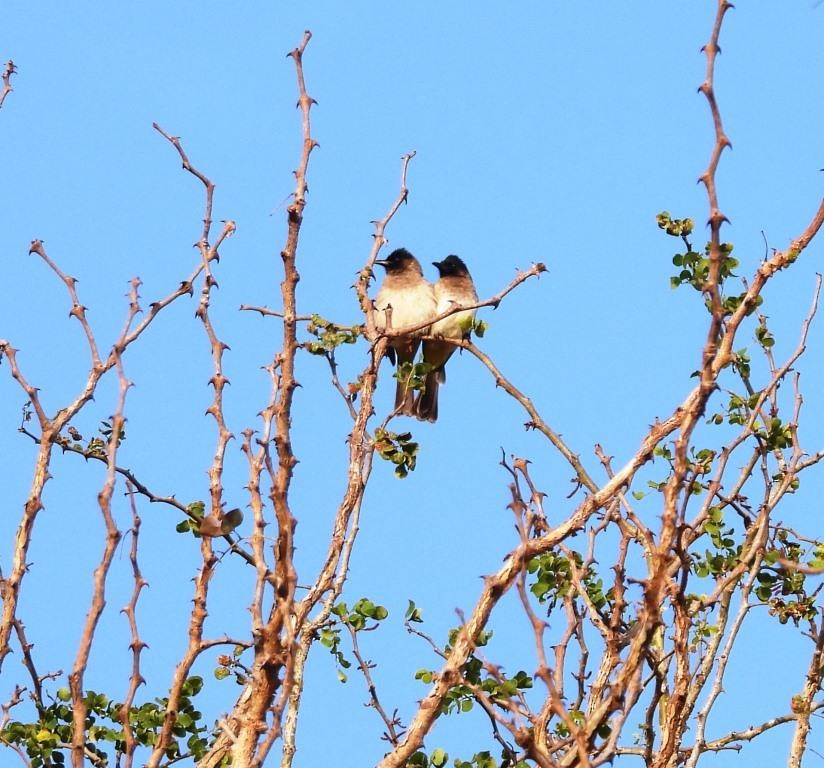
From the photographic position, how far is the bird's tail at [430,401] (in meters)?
10.3

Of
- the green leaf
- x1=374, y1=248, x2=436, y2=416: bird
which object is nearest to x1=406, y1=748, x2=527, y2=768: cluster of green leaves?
the green leaf

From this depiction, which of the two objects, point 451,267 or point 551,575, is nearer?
point 551,575

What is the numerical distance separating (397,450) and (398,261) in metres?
5.12

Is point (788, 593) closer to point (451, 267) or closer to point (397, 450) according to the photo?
point (397, 450)

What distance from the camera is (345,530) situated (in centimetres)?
466

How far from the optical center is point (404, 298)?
10.1m

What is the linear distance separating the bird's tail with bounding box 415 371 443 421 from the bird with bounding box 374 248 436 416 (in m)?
0.13

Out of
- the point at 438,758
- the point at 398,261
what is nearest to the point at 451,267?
the point at 398,261

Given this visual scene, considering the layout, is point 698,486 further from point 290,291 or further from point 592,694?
point 290,291

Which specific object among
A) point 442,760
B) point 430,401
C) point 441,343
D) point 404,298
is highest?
point 404,298

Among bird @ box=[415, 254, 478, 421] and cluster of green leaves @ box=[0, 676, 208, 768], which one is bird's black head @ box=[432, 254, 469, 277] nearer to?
bird @ box=[415, 254, 478, 421]

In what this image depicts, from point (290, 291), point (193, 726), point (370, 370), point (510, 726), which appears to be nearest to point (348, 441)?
point (370, 370)

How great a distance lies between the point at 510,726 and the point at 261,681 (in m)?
0.54

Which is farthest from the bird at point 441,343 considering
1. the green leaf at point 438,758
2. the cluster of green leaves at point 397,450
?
the green leaf at point 438,758
